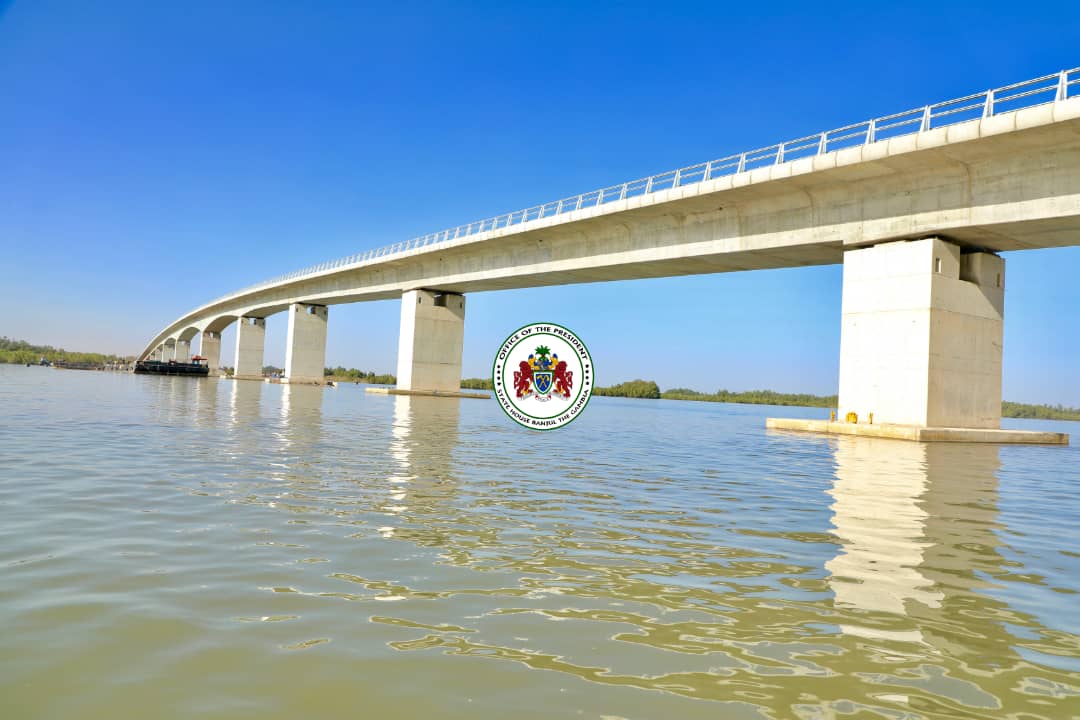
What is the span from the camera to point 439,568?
493cm

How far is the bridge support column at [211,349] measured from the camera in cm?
11586

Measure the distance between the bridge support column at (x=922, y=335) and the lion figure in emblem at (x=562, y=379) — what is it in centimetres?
1888

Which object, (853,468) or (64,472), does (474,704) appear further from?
(853,468)

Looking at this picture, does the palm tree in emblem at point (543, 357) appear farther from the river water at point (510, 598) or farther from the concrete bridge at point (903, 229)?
the concrete bridge at point (903, 229)

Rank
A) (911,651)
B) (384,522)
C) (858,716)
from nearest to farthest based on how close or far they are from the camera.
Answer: (858,716), (911,651), (384,522)

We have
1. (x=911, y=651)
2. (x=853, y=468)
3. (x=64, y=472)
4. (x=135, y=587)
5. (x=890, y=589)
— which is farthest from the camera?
(x=853, y=468)

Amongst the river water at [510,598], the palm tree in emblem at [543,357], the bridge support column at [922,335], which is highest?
the bridge support column at [922,335]

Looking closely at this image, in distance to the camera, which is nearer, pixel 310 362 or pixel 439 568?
pixel 439 568

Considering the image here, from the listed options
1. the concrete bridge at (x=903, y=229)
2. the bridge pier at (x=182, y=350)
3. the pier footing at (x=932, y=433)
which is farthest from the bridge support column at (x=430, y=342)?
the bridge pier at (x=182, y=350)

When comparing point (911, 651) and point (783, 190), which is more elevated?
point (783, 190)

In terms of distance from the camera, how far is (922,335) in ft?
82.2

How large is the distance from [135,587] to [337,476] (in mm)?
5198

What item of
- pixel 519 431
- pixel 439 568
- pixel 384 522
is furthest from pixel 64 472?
pixel 519 431

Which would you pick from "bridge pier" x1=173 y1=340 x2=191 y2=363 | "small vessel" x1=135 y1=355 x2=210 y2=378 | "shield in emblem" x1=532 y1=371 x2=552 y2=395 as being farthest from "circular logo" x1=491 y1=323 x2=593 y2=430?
"bridge pier" x1=173 y1=340 x2=191 y2=363
